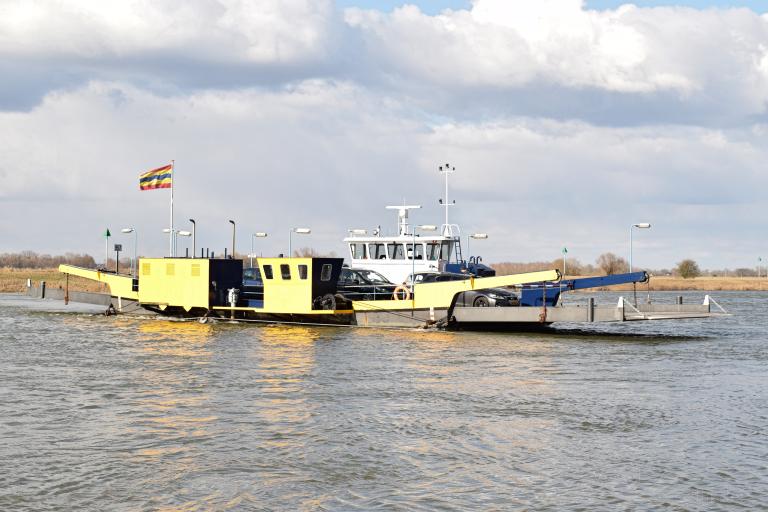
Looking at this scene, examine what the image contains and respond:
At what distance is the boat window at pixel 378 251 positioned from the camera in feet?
146

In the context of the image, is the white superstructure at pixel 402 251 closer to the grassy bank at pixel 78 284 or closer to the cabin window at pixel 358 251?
the cabin window at pixel 358 251

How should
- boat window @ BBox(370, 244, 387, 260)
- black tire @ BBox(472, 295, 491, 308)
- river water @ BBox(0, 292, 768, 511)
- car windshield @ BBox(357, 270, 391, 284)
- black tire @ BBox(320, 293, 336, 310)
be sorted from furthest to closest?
boat window @ BBox(370, 244, 387, 260), car windshield @ BBox(357, 270, 391, 284), black tire @ BBox(320, 293, 336, 310), black tire @ BBox(472, 295, 491, 308), river water @ BBox(0, 292, 768, 511)

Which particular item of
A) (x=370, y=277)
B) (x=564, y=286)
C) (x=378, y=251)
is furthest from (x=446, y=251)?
(x=564, y=286)

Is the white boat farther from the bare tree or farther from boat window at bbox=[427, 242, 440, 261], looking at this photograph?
the bare tree

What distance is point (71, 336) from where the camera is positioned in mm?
35688

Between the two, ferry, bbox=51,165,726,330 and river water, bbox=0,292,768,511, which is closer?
river water, bbox=0,292,768,511

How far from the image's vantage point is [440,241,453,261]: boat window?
142 ft

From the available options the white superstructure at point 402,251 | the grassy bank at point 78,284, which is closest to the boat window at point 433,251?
the white superstructure at point 402,251

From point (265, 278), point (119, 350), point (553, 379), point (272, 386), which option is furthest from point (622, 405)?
point (265, 278)

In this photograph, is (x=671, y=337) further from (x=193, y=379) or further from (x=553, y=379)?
(x=193, y=379)

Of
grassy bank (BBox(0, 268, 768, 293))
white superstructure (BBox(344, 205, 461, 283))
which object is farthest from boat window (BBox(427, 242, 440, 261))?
grassy bank (BBox(0, 268, 768, 293))

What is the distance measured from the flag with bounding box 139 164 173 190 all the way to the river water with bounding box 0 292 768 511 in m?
13.6

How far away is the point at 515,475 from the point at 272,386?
31.1ft

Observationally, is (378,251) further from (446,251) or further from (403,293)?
(403,293)
